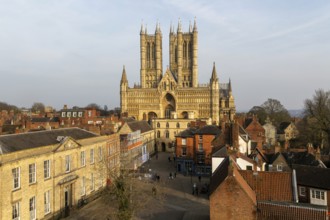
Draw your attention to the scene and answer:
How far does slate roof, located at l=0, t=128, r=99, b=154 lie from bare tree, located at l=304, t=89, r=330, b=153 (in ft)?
142

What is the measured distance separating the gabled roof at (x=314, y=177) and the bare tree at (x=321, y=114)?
28.5m

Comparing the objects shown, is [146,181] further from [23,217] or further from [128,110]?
[128,110]

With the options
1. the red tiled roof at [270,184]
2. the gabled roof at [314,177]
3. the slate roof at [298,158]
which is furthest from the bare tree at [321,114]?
the red tiled roof at [270,184]

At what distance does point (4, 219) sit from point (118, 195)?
7.47 meters

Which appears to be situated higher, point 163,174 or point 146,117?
point 146,117

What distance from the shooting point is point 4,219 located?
69.2ft

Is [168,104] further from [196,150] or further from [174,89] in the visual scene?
[196,150]

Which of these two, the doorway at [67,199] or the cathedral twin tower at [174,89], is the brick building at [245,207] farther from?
the cathedral twin tower at [174,89]

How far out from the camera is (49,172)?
26.6 metres

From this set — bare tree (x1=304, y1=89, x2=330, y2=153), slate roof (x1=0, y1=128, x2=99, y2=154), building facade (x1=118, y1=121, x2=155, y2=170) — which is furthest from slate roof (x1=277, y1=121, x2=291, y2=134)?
slate roof (x1=0, y1=128, x2=99, y2=154)

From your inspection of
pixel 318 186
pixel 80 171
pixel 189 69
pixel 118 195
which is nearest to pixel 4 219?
pixel 118 195

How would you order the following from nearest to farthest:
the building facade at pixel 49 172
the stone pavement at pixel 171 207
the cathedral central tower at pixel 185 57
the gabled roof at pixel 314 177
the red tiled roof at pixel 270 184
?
the building facade at pixel 49 172 < the red tiled roof at pixel 270 184 < the stone pavement at pixel 171 207 < the gabled roof at pixel 314 177 < the cathedral central tower at pixel 185 57

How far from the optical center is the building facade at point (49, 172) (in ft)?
72.6

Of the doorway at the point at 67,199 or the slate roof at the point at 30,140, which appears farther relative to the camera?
the doorway at the point at 67,199
